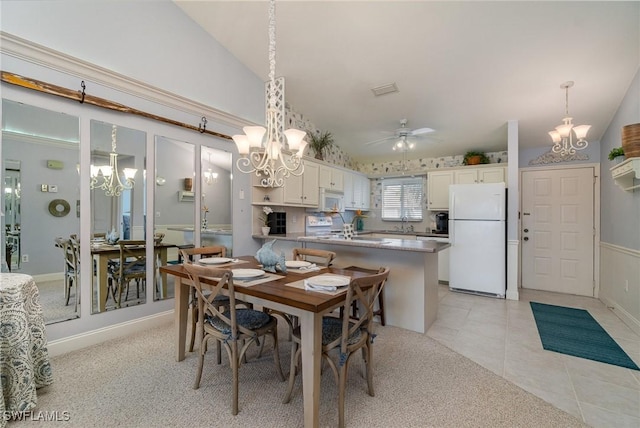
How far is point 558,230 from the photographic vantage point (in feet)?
14.9

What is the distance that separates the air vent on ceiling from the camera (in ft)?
11.9

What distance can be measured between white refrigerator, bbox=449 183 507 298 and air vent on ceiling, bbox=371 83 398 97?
1857mm

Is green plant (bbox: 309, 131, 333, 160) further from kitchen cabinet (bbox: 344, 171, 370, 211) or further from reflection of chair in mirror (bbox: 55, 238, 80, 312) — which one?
reflection of chair in mirror (bbox: 55, 238, 80, 312)

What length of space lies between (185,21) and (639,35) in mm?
4517

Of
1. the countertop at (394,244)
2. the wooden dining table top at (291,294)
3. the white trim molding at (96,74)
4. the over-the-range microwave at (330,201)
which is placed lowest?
the wooden dining table top at (291,294)

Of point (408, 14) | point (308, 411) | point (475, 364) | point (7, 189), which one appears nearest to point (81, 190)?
point (7, 189)

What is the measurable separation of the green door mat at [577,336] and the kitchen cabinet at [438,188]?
2.15 metres

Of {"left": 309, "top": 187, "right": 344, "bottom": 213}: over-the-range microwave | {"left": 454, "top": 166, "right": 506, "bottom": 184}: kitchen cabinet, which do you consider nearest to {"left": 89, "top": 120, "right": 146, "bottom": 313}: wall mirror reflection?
{"left": 309, "top": 187, "right": 344, "bottom": 213}: over-the-range microwave

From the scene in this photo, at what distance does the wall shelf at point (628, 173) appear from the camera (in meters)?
2.41

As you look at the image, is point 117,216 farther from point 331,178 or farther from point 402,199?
point 402,199

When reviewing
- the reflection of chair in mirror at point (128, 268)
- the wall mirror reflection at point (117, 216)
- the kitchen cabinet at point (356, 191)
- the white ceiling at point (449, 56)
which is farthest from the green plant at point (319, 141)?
the reflection of chair in mirror at point (128, 268)

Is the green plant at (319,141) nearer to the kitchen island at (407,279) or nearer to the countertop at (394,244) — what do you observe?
the countertop at (394,244)

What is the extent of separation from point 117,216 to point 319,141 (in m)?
3.23

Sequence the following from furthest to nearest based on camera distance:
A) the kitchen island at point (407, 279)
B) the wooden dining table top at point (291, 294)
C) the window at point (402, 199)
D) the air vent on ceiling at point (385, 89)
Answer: the window at point (402, 199) → the air vent on ceiling at point (385, 89) → the kitchen island at point (407, 279) → the wooden dining table top at point (291, 294)
